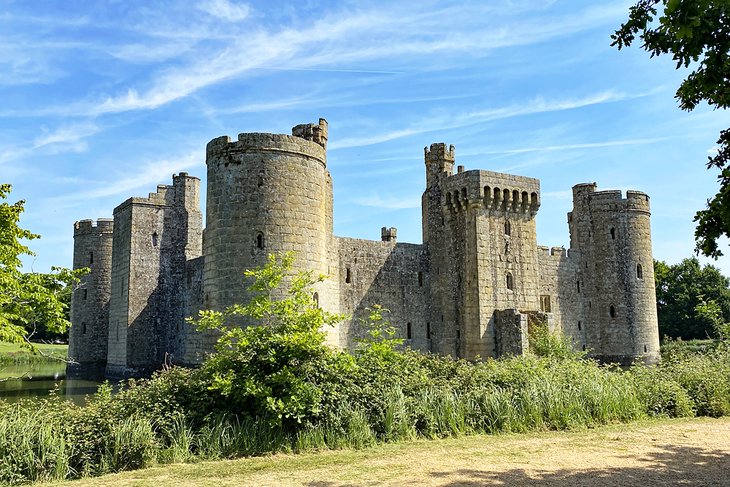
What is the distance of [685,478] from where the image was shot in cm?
1044

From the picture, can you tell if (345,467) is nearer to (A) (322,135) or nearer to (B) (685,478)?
(B) (685,478)

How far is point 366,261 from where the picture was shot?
31.8m

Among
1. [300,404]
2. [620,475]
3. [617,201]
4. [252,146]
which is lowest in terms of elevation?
[620,475]

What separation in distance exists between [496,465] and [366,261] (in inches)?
819

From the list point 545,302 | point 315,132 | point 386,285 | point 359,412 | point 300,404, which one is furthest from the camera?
point 545,302

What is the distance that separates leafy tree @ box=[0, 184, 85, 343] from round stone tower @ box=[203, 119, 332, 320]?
5.84m

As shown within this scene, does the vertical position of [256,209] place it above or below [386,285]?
above

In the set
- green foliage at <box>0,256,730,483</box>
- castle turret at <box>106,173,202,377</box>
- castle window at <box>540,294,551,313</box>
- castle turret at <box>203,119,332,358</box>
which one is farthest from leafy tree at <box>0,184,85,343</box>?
castle window at <box>540,294,551,313</box>

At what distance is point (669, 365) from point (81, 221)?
37999 mm

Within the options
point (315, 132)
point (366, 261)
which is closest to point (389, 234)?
point (366, 261)

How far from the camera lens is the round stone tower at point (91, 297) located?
4203cm

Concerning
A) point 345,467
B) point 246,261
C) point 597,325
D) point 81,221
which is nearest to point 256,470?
point 345,467

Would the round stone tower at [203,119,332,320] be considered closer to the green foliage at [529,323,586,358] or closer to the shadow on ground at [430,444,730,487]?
the green foliage at [529,323,586,358]

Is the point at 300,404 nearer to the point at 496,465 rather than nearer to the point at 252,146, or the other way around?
the point at 496,465
